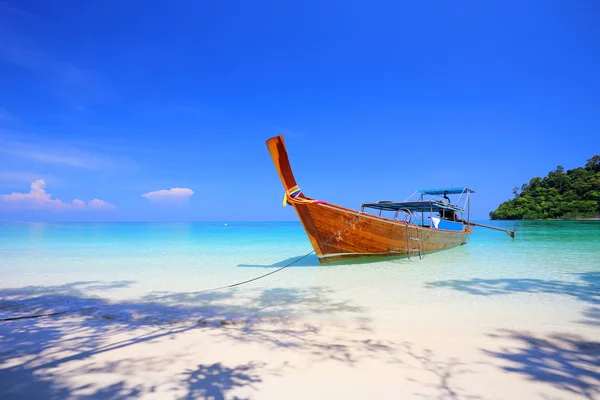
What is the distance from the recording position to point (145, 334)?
387 centimetres

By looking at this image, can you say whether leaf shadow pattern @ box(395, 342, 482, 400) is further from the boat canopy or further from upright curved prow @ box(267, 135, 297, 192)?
the boat canopy

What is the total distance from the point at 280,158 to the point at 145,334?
5624 millimetres

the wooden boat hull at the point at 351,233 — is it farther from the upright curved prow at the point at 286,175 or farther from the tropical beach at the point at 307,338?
the tropical beach at the point at 307,338

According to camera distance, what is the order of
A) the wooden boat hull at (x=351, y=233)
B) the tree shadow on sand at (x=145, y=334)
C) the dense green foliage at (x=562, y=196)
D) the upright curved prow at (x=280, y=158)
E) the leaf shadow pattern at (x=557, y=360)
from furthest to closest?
the dense green foliage at (x=562, y=196) → the wooden boat hull at (x=351, y=233) → the upright curved prow at (x=280, y=158) → the leaf shadow pattern at (x=557, y=360) → the tree shadow on sand at (x=145, y=334)

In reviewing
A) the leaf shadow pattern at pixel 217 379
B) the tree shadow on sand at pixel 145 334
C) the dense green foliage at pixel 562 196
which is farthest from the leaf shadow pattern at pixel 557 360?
the dense green foliage at pixel 562 196

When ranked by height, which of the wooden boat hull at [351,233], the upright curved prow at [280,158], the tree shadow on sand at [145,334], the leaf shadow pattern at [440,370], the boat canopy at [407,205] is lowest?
the leaf shadow pattern at [440,370]

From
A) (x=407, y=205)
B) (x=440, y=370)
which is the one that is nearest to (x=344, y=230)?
(x=407, y=205)

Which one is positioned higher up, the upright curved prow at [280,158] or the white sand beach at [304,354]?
the upright curved prow at [280,158]

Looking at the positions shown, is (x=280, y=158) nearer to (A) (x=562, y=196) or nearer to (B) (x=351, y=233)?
(B) (x=351, y=233)

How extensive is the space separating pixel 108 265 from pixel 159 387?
31.8 feet

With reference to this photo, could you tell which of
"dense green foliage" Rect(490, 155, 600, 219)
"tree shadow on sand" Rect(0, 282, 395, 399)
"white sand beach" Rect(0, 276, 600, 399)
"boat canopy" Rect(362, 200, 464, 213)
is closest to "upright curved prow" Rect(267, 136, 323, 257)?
"tree shadow on sand" Rect(0, 282, 395, 399)

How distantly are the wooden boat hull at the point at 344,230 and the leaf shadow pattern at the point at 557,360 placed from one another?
5.50 m

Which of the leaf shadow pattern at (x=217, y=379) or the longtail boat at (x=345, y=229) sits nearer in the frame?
the leaf shadow pattern at (x=217, y=379)

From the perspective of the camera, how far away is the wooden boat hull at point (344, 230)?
352 inches
